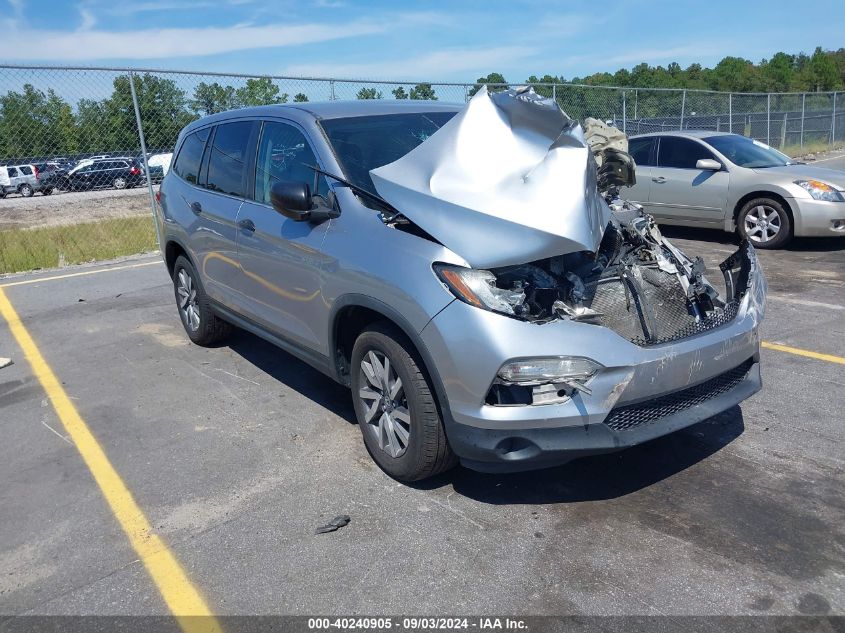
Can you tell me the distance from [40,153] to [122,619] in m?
10.5

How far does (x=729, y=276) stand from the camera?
418 centimetres

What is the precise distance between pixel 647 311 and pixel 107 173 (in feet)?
39.6

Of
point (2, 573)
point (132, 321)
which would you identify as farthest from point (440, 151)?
point (132, 321)

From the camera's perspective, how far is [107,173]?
13.0 m

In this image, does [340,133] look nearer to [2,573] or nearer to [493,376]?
[493,376]

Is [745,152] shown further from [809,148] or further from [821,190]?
[809,148]

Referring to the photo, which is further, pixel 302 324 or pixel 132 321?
pixel 132 321

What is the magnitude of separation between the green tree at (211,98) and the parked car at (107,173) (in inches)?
60.8

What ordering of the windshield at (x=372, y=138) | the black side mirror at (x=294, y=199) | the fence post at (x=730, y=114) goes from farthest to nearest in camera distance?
1. the fence post at (x=730, y=114)
2. the windshield at (x=372, y=138)
3. the black side mirror at (x=294, y=199)

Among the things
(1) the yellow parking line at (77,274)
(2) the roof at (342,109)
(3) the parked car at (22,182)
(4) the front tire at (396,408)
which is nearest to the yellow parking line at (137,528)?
(4) the front tire at (396,408)

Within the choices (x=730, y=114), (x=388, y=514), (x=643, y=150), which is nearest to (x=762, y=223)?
(x=643, y=150)

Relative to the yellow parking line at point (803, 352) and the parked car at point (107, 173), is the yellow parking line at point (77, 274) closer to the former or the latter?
the parked car at point (107, 173)

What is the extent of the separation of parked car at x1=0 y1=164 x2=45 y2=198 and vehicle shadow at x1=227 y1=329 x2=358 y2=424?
10.3 meters

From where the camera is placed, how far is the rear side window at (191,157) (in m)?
5.63
